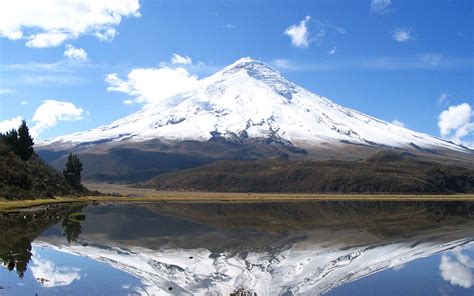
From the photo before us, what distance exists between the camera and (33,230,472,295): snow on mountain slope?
24.7 meters

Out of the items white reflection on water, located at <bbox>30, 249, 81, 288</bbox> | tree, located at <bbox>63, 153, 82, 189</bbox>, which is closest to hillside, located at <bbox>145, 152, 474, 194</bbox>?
tree, located at <bbox>63, 153, 82, 189</bbox>

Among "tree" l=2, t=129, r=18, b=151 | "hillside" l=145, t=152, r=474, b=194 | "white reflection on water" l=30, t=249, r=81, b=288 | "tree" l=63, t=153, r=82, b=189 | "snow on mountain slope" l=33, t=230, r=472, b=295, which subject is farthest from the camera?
"hillside" l=145, t=152, r=474, b=194

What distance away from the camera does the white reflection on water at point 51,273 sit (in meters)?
22.7

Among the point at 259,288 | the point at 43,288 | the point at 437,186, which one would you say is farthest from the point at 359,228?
the point at 437,186

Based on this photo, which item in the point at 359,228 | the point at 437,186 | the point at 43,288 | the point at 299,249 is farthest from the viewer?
the point at 437,186

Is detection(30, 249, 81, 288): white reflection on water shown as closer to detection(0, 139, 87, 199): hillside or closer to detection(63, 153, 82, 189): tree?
detection(0, 139, 87, 199): hillside

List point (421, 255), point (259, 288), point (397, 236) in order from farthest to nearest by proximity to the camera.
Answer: point (397, 236), point (421, 255), point (259, 288)

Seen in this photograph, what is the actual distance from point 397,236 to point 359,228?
310 inches

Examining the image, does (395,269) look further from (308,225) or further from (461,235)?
(308,225)

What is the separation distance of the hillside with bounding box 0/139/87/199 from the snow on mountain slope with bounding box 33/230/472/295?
30.2m

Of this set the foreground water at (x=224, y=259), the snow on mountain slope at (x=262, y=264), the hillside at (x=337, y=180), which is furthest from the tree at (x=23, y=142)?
the hillside at (x=337, y=180)

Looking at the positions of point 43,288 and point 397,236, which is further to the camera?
point 397,236

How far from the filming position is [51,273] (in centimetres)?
2483

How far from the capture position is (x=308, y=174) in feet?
622
